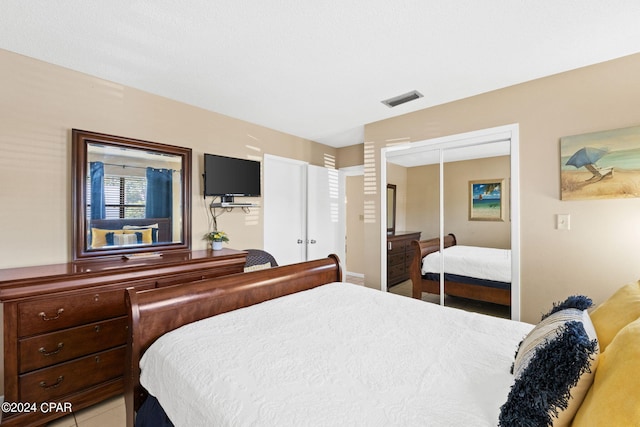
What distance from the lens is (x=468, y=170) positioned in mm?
2971

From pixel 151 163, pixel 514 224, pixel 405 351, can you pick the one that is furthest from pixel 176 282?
pixel 514 224

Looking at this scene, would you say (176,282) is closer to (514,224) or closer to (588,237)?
(514,224)

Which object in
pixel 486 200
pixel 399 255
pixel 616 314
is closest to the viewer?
pixel 616 314

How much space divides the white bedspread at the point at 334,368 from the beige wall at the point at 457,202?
1.45 metres

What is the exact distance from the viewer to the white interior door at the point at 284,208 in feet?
12.4

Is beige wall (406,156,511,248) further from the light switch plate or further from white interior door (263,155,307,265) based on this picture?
white interior door (263,155,307,265)

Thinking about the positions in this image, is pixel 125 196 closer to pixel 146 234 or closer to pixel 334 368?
pixel 146 234

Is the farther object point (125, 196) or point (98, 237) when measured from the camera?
point (125, 196)

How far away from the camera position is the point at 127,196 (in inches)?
101

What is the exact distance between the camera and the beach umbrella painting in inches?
86.5

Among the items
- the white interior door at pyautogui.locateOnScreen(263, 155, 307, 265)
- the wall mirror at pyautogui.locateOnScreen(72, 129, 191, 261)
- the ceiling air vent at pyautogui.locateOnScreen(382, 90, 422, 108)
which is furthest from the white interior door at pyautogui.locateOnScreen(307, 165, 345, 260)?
the wall mirror at pyautogui.locateOnScreen(72, 129, 191, 261)

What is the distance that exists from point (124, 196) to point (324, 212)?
264cm

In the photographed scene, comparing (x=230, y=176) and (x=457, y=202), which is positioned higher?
(x=230, y=176)

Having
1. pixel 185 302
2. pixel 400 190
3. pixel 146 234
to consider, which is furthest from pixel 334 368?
pixel 400 190
